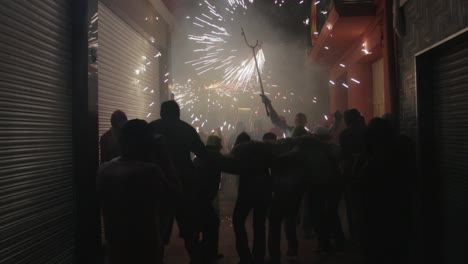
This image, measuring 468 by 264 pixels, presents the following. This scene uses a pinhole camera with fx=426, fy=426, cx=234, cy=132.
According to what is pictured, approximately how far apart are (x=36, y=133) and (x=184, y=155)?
167cm

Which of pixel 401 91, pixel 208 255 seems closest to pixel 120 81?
pixel 208 255

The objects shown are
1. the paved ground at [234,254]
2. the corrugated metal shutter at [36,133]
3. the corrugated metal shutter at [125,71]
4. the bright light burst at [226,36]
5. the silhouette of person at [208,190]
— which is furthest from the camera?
the bright light burst at [226,36]

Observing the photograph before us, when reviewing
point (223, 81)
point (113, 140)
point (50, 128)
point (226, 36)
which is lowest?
point (113, 140)

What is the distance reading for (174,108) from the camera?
5.19 m

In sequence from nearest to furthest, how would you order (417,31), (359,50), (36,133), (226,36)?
(36,133) < (417,31) < (359,50) < (226,36)

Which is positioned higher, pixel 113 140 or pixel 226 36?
pixel 226 36

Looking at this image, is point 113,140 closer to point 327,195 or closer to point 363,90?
point 327,195

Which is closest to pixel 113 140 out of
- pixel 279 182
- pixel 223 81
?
pixel 279 182

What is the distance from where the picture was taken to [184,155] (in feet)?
17.0

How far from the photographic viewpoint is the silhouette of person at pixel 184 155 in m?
5.09

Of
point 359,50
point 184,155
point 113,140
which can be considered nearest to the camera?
point 184,155

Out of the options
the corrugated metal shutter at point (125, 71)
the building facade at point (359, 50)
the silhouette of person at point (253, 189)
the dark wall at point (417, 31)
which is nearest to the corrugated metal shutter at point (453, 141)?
the dark wall at point (417, 31)

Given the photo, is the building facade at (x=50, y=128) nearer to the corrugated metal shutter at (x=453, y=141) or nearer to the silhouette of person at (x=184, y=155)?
the silhouette of person at (x=184, y=155)

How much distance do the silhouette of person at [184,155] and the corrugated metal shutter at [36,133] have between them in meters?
1.14
